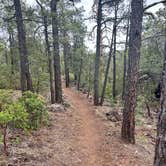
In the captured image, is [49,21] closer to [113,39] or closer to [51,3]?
[51,3]

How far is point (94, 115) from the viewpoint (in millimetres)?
14422

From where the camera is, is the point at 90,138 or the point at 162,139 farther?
the point at 90,138

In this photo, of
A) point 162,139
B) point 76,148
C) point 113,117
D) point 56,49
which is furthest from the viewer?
point 56,49

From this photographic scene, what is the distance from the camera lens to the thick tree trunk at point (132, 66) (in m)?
8.38

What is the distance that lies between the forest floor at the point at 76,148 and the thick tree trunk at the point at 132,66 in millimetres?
578

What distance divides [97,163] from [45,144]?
65.7 inches

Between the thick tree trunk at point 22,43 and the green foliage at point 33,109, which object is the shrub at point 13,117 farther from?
the thick tree trunk at point 22,43

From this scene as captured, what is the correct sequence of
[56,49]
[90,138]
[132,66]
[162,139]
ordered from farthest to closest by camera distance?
1. [56,49]
2. [90,138]
3. [132,66]
4. [162,139]

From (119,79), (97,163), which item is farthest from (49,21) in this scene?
(119,79)

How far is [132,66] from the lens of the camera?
8695mm

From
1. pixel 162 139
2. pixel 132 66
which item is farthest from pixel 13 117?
pixel 162 139

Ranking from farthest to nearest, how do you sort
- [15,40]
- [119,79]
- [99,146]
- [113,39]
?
1. [119,79]
2. [15,40]
3. [113,39]
4. [99,146]

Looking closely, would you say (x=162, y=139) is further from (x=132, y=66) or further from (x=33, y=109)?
(x=33, y=109)

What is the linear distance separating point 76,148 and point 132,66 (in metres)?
3.07
